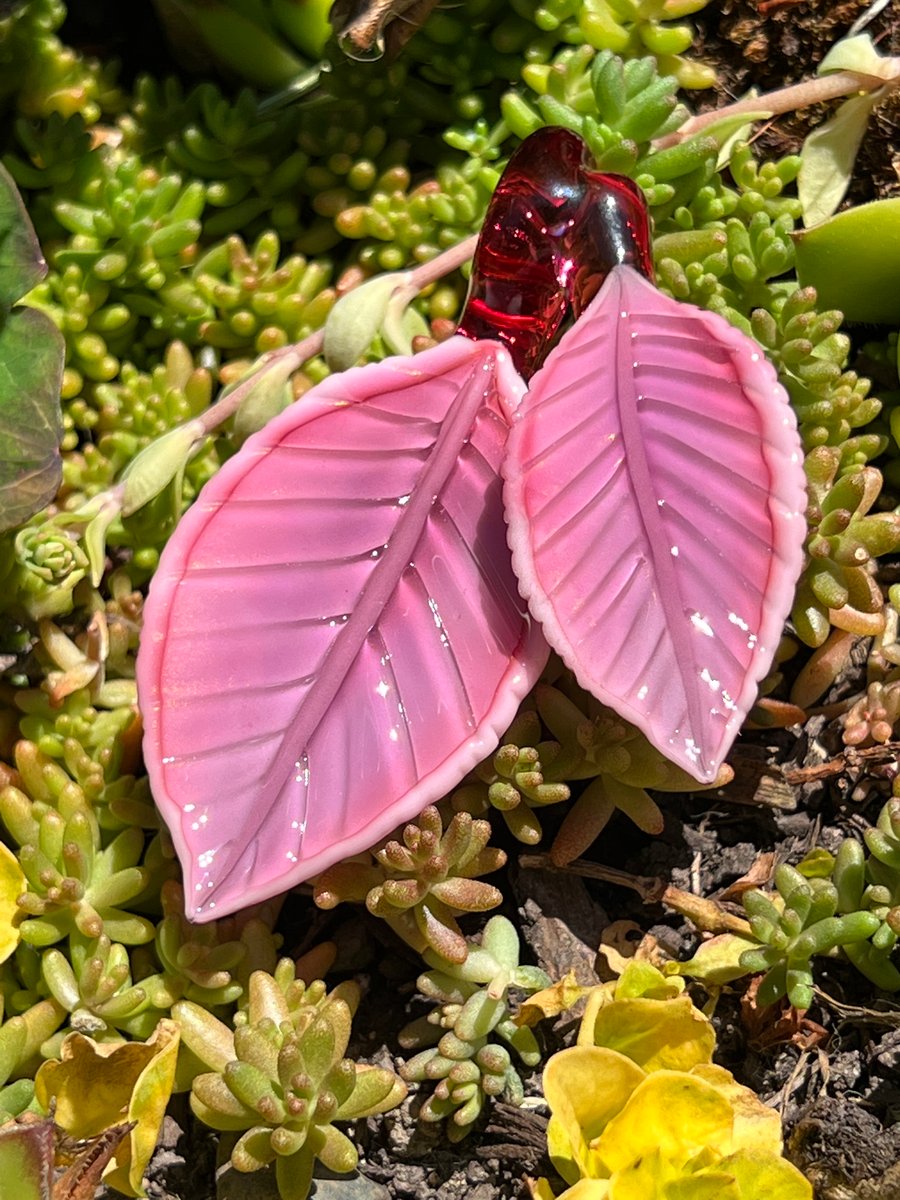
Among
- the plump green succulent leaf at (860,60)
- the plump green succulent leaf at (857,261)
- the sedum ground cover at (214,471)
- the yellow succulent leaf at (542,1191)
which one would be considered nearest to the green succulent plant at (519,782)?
the sedum ground cover at (214,471)

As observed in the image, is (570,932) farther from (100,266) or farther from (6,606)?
(100,266)

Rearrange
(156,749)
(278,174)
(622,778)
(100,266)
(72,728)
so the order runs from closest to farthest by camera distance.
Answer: (156,749), (622,778), (72,728), (100,266), (278,174)

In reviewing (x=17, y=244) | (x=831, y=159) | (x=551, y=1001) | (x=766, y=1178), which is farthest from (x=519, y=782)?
(x=831, y=159)

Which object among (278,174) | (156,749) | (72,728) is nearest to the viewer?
(156,749)

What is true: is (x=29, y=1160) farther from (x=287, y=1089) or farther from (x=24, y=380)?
(x=24, y=380)

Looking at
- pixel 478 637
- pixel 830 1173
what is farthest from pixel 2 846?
pixel 830 1173

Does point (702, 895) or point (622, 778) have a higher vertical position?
point (622, 778)
